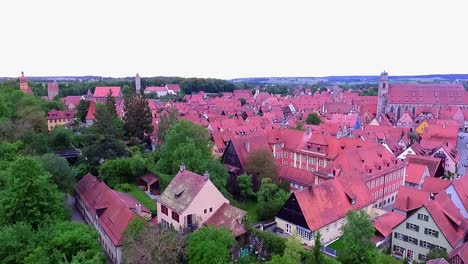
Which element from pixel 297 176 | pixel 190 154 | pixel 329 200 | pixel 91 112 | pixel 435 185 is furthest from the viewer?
pixel 91 112

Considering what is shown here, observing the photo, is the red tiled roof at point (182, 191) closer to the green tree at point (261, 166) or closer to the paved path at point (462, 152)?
the green tree at point (261, 166)

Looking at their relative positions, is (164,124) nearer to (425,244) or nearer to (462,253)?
(425,244)

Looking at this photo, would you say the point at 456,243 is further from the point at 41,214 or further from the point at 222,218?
the point at 41,214

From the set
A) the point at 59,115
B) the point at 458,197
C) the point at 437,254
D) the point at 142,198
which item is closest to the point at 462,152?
the point at 458,197

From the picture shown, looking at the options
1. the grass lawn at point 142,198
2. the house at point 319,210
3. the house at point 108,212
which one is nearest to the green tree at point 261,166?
the house at point 319,210

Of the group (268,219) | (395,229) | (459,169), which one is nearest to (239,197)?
(268,219)

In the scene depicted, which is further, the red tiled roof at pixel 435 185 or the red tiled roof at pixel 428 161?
the red tiled roof at pixel 428 161

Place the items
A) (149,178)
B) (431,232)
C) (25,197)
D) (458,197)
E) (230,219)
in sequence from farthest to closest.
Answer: (149,178), (458,197), (230,219), (431,232), (25,197)

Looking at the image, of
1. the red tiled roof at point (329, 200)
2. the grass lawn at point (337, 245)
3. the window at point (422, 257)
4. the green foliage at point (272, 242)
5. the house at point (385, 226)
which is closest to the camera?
the green foliage at point (272, 242)
